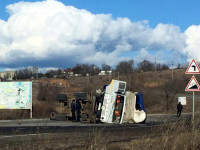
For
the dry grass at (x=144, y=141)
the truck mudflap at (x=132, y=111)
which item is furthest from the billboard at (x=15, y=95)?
the dry grass at (x=144, y=141)

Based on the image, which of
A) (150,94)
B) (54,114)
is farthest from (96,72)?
(54,114)

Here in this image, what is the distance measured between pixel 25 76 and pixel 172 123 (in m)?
91.1

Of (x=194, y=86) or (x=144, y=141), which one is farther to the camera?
(x=194, y=86)

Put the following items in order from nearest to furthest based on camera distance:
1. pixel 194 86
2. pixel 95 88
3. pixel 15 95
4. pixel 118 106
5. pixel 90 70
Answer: pixel 194 86, pixel 118 106, pixel 15 95, pixel 95 88, pixel 90 70

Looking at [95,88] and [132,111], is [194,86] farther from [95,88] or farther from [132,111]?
[95,88]

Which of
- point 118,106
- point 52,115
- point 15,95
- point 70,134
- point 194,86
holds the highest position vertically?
point 194,86

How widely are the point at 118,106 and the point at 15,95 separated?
32.6 ft

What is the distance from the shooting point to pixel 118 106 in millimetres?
26625

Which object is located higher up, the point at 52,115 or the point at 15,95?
the point at 15,95

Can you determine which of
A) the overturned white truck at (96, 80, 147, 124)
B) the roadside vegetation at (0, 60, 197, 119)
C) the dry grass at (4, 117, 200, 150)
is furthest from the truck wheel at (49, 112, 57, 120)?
the dry grass at (4, 117, 200, 150)

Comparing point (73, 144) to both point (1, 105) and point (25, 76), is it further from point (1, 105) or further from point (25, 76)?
point (25, 76)

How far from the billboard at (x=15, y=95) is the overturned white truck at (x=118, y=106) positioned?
792cm

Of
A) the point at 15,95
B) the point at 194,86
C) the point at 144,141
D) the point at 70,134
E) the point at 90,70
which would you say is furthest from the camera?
the point at 90,70

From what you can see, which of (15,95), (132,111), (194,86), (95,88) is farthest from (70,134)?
(95,88)
